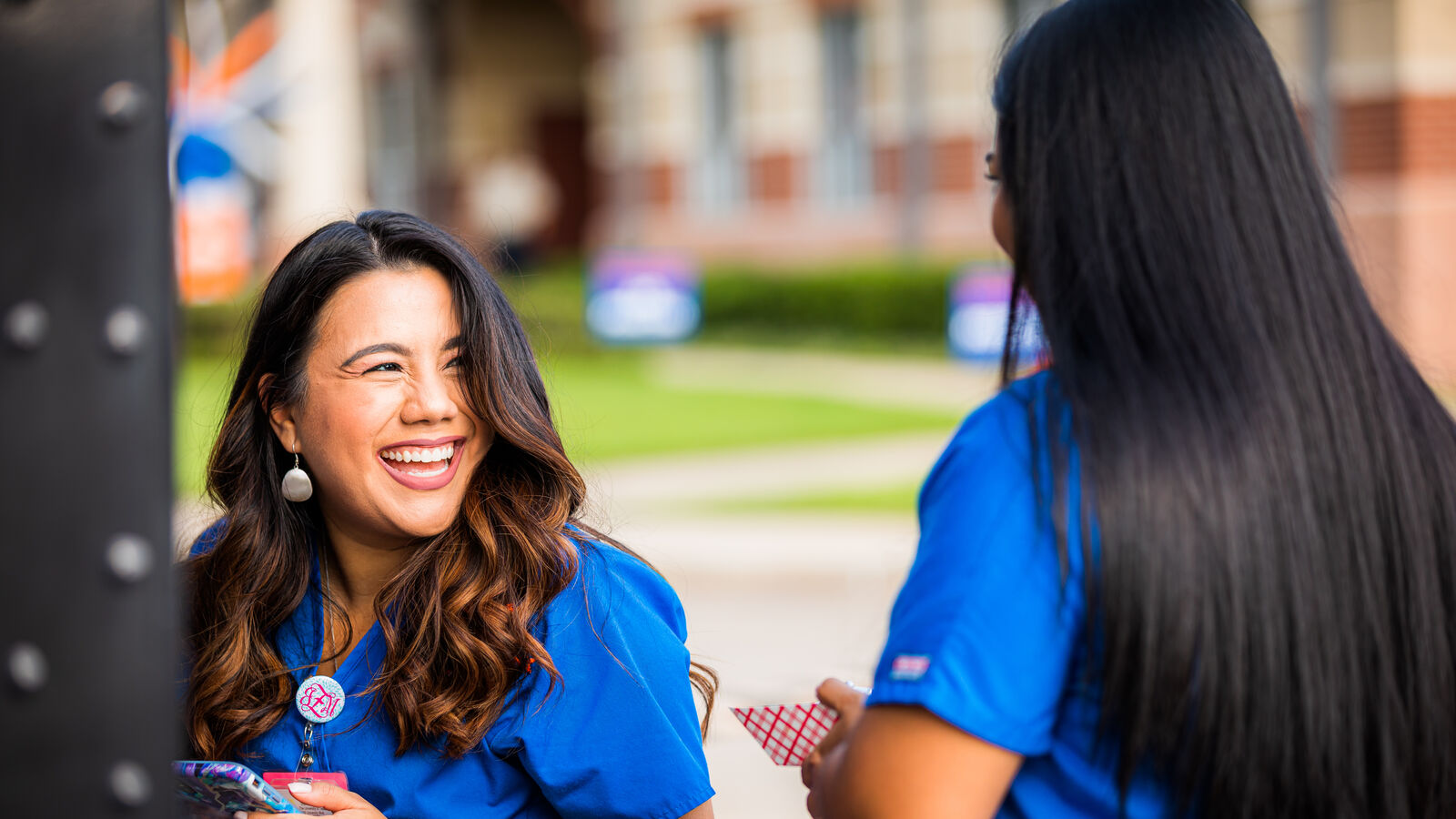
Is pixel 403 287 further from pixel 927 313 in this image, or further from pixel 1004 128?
pixel 927 313

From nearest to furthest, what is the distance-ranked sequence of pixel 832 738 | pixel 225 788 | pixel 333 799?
pixel 832 738 → pixel 225 788 → pixel 333 799

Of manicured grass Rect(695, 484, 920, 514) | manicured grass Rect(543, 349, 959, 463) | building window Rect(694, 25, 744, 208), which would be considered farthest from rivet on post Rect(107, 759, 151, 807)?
building window Rect(694, 25, 744, 208)

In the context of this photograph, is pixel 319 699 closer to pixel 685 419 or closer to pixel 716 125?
pixel 685 419

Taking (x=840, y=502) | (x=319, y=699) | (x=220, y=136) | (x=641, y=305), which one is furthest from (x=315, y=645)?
(x=220, y=136)

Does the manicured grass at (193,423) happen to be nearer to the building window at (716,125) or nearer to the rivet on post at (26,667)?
the rivet on post at (26,667)

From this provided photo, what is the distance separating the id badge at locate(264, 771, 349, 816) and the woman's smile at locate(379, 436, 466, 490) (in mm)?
435

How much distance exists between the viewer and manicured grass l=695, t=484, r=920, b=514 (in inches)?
366

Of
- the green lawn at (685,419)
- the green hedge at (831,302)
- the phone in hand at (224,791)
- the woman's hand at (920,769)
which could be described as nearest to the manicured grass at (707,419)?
the green lawn at (685,419)

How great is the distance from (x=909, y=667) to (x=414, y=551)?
1161 millimetres

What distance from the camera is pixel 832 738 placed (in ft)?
5.68

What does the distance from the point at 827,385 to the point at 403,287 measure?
45.3ft

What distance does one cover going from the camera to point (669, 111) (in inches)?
944

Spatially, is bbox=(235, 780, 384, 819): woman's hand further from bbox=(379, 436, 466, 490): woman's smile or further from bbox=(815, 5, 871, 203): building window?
bbox=(815, 5, 871, 203): building window

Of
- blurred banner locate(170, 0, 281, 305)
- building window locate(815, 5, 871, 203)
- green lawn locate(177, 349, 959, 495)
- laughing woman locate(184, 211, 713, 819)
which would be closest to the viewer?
laughing woman locate(184, 211, 713, 819)
